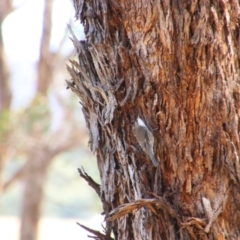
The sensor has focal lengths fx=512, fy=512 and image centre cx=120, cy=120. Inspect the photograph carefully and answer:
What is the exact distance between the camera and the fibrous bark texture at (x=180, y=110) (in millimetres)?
904

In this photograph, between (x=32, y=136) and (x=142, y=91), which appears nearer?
(x=142, y=91)

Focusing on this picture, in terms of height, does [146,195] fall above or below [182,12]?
below

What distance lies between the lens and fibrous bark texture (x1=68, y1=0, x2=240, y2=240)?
904 mm

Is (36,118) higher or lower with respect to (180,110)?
higher

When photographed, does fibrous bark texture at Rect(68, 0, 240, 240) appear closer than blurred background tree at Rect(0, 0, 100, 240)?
Yes

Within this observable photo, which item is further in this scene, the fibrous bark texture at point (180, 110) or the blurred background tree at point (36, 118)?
the blurred background tree at point (36, 118)

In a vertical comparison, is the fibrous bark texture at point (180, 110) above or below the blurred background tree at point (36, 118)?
below

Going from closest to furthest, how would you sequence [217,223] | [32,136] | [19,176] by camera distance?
1. [217,223]
2. [32,136]
3. [19,176]

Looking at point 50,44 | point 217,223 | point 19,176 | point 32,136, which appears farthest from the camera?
point 19,176

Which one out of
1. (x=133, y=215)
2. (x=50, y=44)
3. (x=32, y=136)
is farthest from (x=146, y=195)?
(x=50, y=44)

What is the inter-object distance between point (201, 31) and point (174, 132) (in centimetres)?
18

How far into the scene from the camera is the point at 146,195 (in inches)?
36.1

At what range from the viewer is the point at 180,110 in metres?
0.91

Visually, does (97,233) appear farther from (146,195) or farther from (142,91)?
(142,91)
